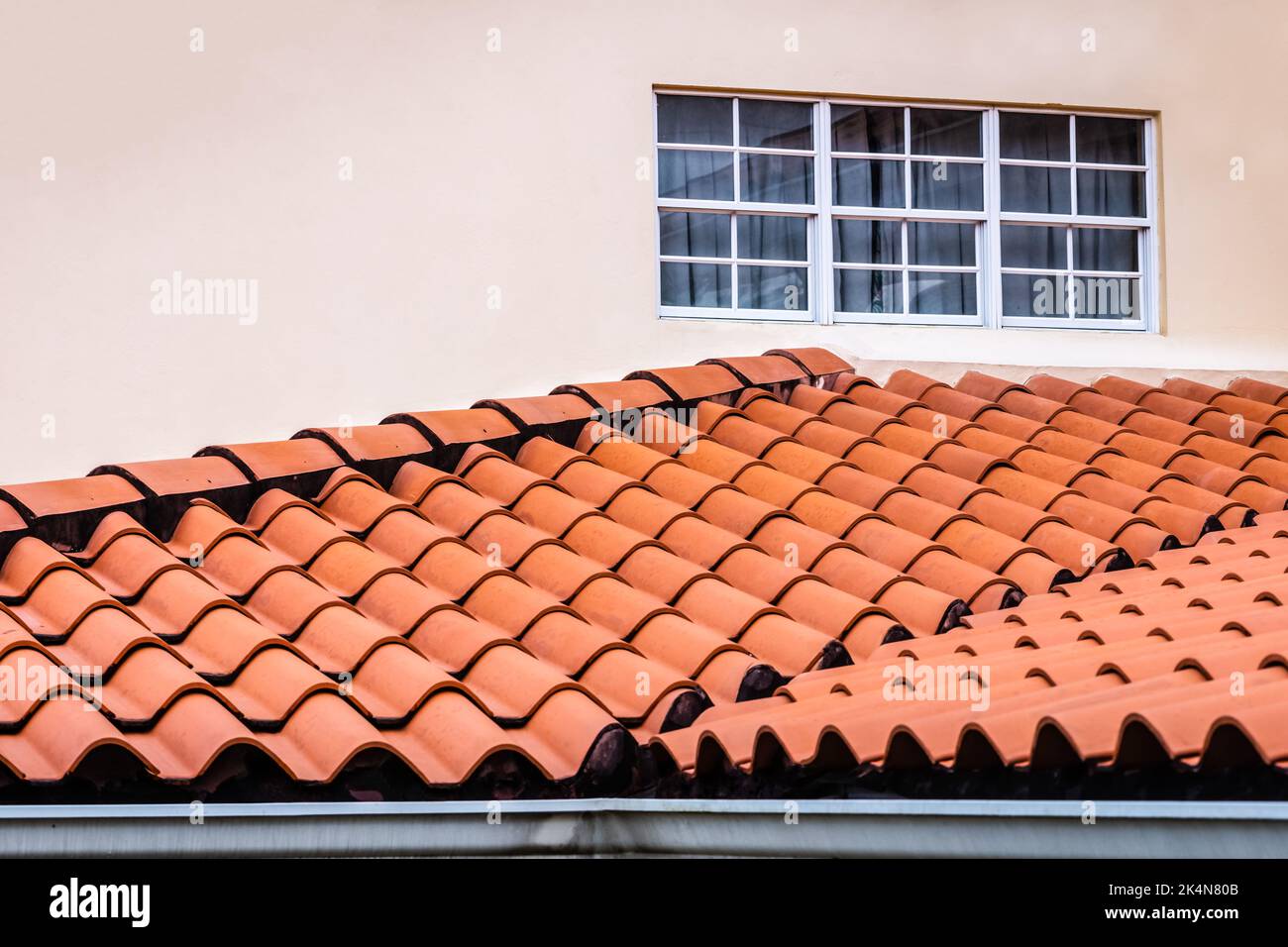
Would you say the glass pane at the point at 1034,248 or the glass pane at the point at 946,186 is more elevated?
the glass pane at the point at 946,186

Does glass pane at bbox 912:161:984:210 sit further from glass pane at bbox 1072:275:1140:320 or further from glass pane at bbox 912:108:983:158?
glass pane at bbox 1072:275:1140:320

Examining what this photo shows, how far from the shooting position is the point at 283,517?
7180 mm

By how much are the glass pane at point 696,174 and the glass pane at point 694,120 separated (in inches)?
3.9

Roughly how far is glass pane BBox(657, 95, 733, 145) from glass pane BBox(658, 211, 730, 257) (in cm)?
52

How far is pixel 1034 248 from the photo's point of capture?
11.0 metres

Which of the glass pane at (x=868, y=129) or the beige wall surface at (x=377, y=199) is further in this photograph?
the glass pane at (x=868, y=129)

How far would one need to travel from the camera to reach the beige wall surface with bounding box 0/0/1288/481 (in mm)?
9711

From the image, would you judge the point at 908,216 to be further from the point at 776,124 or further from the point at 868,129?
the point at 776,124

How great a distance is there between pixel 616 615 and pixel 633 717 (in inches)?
34.8

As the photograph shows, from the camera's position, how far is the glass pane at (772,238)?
34.5 feet

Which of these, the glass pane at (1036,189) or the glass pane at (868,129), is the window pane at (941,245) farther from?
the glass pane at (868,129)

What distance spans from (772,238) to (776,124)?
0.81m

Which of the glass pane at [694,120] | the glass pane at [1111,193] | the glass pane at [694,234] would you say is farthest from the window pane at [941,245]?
the glass pane at [694,120]
